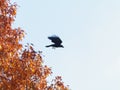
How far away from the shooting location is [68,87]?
3553 cm

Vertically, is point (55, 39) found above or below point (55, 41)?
below

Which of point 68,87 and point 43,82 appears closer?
point 43,82

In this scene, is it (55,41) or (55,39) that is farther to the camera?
(55,41)

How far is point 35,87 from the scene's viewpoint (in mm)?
32156

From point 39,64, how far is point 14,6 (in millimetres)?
5309

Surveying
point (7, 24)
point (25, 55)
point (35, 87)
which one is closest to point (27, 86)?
point (35, 87)

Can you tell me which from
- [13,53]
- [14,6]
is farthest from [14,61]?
[14,6]

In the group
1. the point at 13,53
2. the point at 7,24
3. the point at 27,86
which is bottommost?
the point at 27,86

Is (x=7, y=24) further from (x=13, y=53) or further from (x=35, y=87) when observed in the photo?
(x=35, y=87)

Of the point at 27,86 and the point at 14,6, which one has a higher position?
the point at 14,6

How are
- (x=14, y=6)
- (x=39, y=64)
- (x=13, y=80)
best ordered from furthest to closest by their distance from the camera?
(x=14, y=6) < (x=39, y=64) < (x=13, y=80)

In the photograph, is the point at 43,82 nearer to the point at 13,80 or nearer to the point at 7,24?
the point at 13,80

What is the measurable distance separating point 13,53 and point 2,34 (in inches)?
59.9

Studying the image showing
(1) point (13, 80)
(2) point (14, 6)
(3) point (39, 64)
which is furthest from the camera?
(2) point (14, 6)
